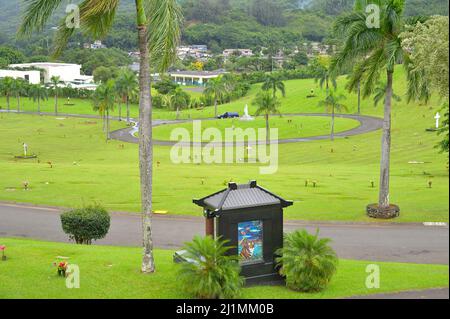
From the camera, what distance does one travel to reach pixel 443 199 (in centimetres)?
3569

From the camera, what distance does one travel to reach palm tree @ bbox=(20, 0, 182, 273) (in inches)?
730

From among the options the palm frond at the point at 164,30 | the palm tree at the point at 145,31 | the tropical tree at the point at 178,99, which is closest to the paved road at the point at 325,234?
the palm tree at the point at 145,31

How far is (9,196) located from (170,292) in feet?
76.9

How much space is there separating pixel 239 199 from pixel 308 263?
9.84 ft

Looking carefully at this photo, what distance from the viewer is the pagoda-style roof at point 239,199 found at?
18.9 meters

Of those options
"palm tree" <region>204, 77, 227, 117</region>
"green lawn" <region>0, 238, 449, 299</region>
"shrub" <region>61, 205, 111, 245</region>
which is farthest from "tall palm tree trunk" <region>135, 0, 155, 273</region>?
"palm tree" <region>204, 77, 227, 117</region>

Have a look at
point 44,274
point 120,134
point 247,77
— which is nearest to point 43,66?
point 247,77

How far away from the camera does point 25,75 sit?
534ft

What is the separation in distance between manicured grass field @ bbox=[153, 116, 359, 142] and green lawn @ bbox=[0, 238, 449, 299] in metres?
58.4

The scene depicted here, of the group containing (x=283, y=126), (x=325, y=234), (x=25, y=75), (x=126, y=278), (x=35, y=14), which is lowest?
(x=283, y=126)

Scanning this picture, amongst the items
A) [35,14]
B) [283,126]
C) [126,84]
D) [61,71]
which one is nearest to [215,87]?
[126,84]

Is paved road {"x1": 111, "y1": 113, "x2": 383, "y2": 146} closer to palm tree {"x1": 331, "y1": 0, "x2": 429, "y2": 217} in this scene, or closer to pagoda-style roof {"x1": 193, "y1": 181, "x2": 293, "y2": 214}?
palm tree {"x1": 331, "y1": 0, "x2": 429, "y2": 217}

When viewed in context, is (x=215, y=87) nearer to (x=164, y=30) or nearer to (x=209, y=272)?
(x=164, y=30)

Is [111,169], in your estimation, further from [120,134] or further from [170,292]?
[120,134]
